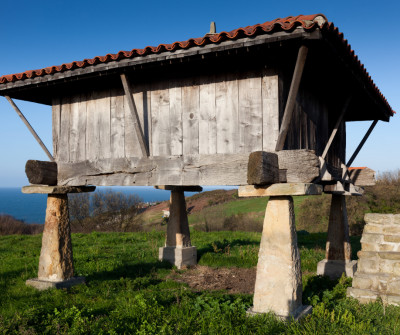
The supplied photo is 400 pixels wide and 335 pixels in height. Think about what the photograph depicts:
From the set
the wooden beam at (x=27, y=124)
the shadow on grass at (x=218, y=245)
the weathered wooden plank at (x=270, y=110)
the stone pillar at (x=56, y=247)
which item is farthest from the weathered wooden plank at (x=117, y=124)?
the shadow on grass at (x=218, y=245)

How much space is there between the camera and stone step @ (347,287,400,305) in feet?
21.2

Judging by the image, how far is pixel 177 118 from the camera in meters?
5.88

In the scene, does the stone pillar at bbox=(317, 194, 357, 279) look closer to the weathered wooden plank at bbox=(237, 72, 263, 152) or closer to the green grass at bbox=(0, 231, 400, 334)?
the green grass at bbox=(0, 231, 400, 334)

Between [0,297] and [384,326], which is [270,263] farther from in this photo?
[0,297]

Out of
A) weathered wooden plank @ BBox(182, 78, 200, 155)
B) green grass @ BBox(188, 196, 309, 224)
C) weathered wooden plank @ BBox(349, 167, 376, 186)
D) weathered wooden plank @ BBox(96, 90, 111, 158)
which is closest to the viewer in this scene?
weathered wooden plank @ BBox(182, 78, 200, 155)

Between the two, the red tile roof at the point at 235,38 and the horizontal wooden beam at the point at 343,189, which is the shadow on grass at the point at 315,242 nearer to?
the horizontal wooden beam at the point at 343,189

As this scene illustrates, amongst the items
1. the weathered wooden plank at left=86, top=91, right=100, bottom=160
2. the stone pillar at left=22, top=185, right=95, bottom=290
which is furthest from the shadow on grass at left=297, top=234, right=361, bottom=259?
the weathered wooden plank at left=86, top=91, right=100, bottom=160

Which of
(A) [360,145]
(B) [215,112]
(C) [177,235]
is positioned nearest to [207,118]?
(B) [215,112]

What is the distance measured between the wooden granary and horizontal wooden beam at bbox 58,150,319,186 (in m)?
0.02

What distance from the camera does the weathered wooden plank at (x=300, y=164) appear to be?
485cm

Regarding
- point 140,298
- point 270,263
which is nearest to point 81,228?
point 140,298

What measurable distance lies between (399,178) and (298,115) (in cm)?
2079

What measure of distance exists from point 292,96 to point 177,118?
1859 millimetres

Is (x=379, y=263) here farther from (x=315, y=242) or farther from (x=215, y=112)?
(x=315, y=242)
